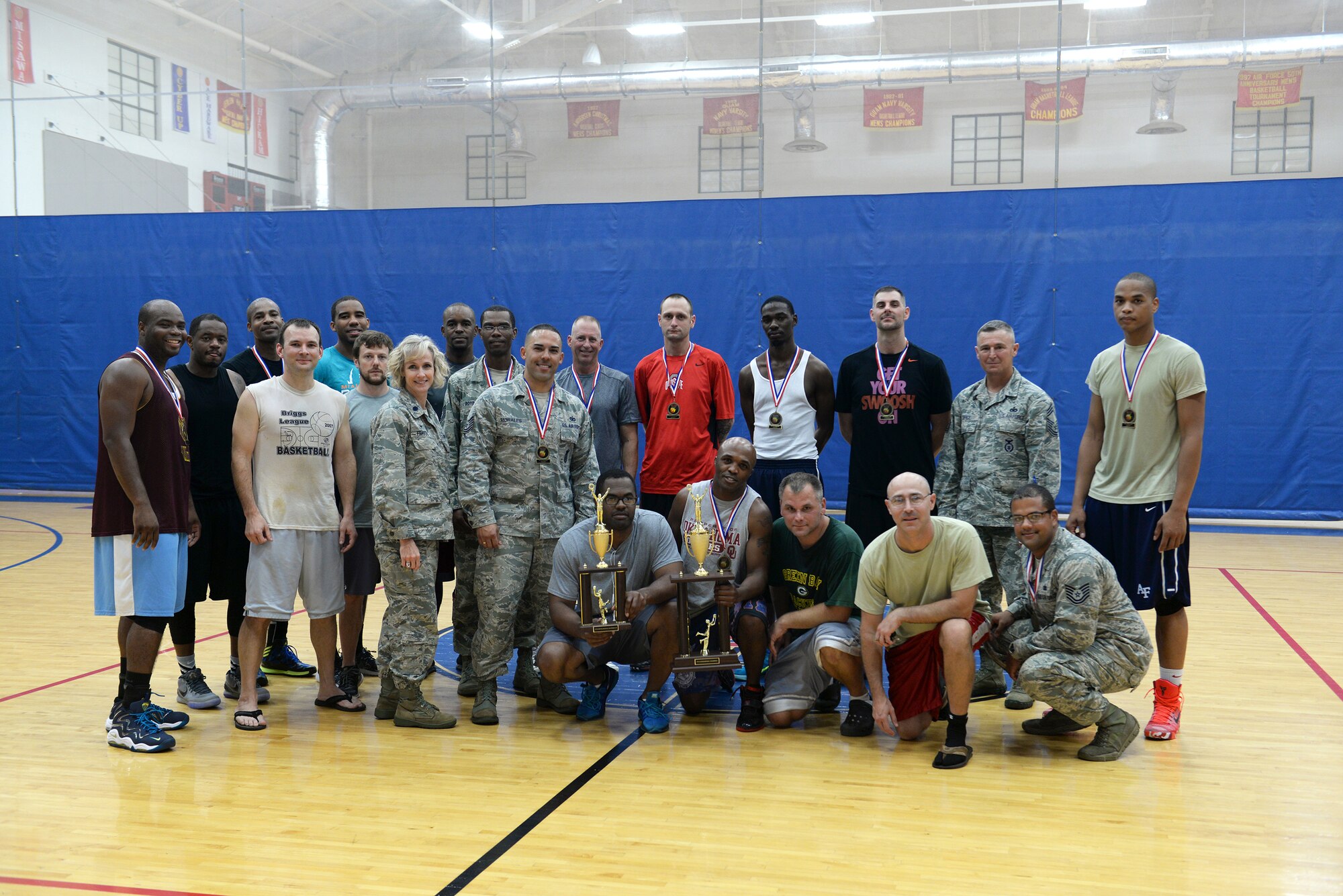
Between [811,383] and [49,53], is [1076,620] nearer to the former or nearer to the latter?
[811,383]

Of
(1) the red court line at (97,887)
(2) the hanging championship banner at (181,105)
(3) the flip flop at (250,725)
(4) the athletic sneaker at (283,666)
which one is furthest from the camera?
(2) the hanging championship banner at (181,105)

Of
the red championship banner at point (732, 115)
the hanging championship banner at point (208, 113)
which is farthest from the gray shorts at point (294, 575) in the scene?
the hanging championship banner at point (208, 113)

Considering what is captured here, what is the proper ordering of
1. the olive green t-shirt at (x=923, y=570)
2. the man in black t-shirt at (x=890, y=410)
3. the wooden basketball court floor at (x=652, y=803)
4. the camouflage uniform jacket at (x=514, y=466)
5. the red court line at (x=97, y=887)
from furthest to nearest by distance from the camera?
1. the man in black t-shirt at (x=890, y=410)
2. the camouflage uniform jacket at (x=514, y=466)
3. the olive green t-shirt at (x=923, y=570)
4. the wooden basketball court floor at (x=652, y=803)
5. the red court line at (x=97, y=887)

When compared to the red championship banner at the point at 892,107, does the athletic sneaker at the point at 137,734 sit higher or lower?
lower

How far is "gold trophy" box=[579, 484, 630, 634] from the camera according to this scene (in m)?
3.97

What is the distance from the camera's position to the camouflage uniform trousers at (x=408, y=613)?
4.23m

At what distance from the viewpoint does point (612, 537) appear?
14.1ft

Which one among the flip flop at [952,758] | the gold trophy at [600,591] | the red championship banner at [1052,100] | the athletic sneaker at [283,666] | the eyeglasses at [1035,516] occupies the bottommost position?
the athletic sneaker at [283,666]

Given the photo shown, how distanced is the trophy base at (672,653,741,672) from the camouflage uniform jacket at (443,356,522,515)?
1315mm

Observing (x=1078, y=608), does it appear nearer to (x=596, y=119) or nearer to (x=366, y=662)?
(x=366, y=662)

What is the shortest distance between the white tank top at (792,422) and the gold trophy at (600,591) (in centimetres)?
128

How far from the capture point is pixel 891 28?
11.3 metres

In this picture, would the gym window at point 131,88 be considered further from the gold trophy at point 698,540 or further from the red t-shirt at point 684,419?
the gold trophy at point 698,540

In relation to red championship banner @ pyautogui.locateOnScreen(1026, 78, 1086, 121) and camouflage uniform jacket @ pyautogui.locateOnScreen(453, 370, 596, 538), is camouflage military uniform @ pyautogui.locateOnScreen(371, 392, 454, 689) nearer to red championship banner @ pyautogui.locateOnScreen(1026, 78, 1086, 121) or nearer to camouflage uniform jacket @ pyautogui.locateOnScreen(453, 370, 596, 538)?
camouflage uniform jacket @ pyautogui.locateOnScreen(453, 370, 596, 538)
